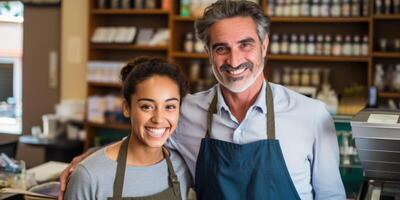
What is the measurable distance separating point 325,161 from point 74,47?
14.2 feet

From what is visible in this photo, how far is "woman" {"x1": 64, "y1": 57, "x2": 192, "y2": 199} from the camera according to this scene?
1545 mm

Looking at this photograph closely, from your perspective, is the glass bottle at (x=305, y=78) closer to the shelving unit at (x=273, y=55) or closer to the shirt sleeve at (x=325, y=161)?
the shelving unit at (x=273, y=55)

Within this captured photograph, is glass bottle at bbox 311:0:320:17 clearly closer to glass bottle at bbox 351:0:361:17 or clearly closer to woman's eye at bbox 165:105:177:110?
Answer: glass bottle at bbox 351:0:361:17

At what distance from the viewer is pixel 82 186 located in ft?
5.00

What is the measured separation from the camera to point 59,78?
18.9 ft

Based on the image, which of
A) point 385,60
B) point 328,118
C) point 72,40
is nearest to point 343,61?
point 385,60

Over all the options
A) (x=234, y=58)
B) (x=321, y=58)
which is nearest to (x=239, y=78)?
(x=234, y=58)

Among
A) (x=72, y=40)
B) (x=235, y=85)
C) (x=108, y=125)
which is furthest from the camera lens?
(x=72, y=40)

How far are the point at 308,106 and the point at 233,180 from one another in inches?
13.5

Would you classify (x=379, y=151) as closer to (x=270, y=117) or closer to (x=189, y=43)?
(x=270, y=117)

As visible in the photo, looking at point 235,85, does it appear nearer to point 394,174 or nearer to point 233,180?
point 233,180

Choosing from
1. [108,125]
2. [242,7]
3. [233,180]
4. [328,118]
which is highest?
[242,7]

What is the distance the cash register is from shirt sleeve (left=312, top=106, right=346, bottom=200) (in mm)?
94

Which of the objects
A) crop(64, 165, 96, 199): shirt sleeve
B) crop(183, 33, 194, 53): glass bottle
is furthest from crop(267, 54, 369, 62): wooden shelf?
crop(64, 165, 96, 199): shirt sleeve
